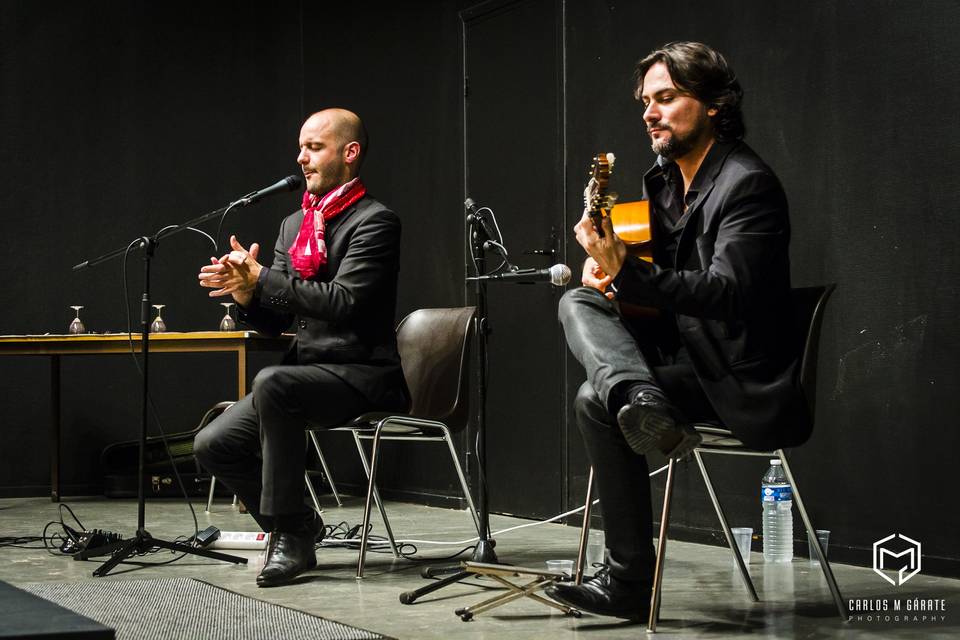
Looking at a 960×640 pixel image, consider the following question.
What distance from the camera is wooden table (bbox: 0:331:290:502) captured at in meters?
5.87

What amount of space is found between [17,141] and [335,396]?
3872 millimetres

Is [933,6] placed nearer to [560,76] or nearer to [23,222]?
[560,76]

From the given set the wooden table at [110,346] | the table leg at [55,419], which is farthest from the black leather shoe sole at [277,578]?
the table leg at [55,419]

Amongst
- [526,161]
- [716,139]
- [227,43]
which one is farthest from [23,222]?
[716,139]

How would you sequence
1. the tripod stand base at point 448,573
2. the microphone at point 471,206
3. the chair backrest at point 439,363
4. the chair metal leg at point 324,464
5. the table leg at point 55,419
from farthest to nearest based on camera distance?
the table leg at point 55,419 → the chair metal leg at point 324,464 → the chair backrest at point 439,363 → the microphone at point 471,206 → the tripod stand base at point 448,573

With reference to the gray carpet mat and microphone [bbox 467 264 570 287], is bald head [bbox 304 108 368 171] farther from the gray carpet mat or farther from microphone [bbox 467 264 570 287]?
the gray carpet mat

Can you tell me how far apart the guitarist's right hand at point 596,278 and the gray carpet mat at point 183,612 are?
3.32 ft

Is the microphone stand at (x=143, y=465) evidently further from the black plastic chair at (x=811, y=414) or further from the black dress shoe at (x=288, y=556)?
the black plastic chair at (x=811, y=414)

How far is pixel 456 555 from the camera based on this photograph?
4137mm

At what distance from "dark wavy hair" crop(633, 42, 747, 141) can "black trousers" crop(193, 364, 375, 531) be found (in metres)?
1.43

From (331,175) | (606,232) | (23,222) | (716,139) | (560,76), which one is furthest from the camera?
(23,222)

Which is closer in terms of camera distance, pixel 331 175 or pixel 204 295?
pixel 331 175

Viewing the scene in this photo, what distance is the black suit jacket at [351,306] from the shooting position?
3.74m

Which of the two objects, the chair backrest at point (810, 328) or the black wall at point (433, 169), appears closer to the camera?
the chair backrest at point (810, 328)
